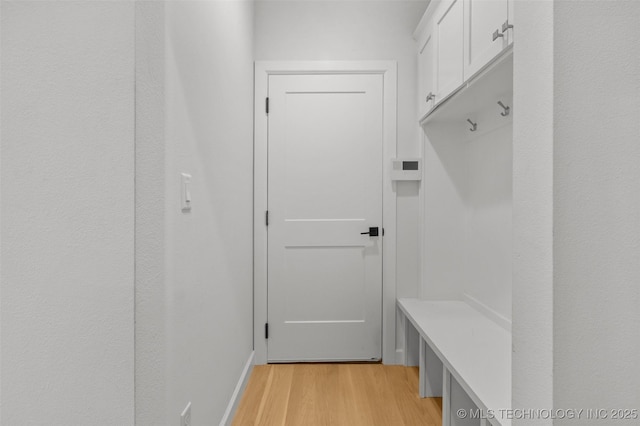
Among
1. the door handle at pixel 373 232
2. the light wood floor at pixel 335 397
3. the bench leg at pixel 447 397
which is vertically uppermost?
the door handle at pixel 373 232

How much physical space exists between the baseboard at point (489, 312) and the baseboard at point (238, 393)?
1489 mm

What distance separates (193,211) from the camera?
129 cm

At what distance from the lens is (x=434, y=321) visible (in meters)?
2.10

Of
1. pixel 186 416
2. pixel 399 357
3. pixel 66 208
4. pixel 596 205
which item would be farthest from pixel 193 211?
pixel 399 357

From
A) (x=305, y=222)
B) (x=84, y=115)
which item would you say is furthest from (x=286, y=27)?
(x=84, y=115)

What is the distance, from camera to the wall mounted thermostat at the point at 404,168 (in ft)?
8.39

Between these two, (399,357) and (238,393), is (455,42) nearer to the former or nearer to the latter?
(399,357)

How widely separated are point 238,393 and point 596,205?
75.9 inches

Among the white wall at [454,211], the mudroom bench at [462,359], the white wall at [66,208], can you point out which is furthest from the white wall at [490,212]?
the white wall at [66,208]

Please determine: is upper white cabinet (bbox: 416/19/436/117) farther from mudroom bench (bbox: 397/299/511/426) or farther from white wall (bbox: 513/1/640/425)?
white wall (bbox: 513/1/640/425)

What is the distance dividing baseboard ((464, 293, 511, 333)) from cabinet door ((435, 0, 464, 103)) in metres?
1.24

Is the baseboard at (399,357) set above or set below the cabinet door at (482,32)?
below

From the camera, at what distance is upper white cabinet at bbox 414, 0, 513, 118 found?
144 cm

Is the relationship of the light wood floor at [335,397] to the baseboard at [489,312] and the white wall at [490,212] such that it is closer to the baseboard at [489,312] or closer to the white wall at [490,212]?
the baseboard at [489,312]
